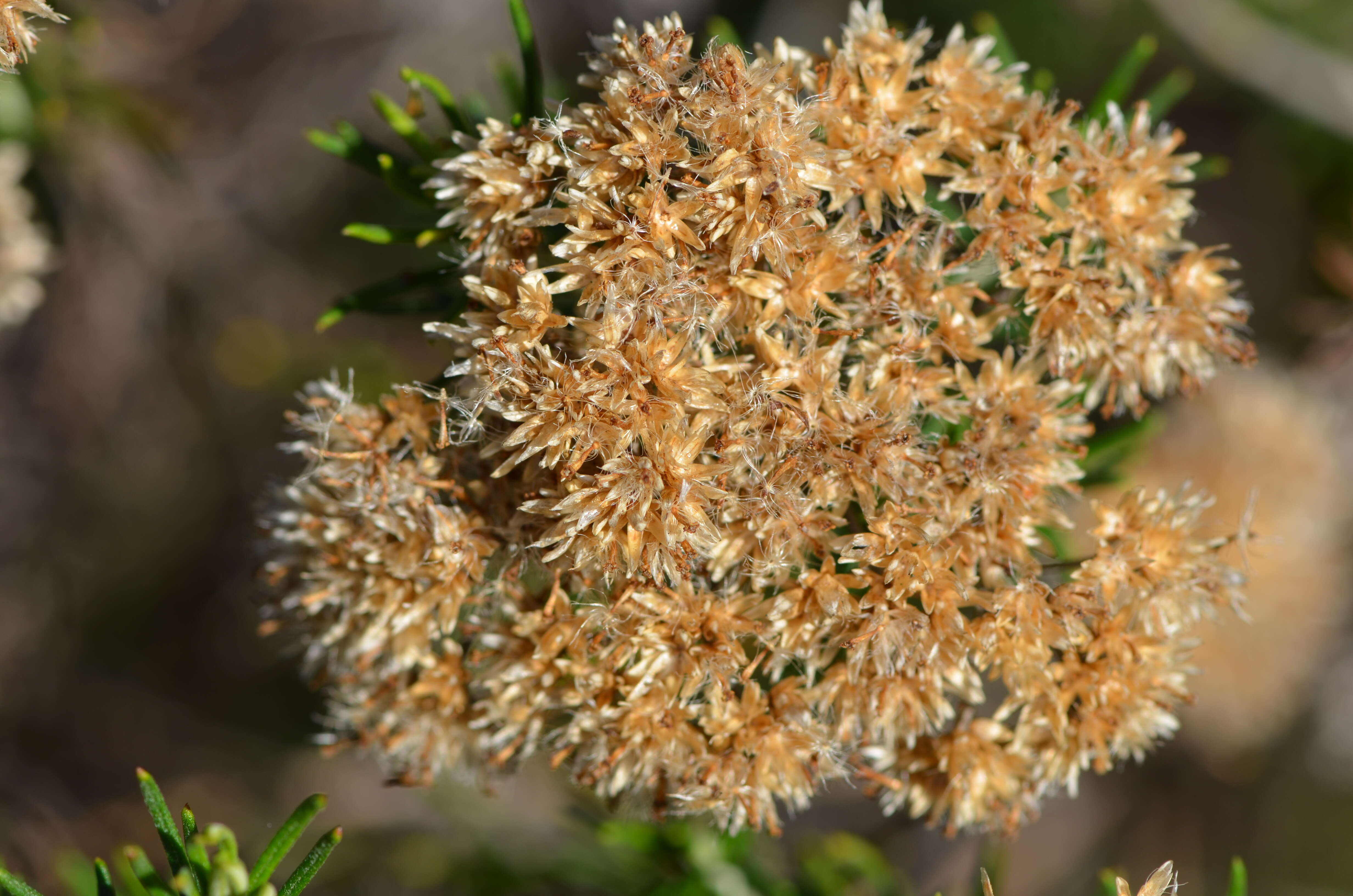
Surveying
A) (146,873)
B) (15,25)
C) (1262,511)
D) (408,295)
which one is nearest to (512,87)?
(408,295)

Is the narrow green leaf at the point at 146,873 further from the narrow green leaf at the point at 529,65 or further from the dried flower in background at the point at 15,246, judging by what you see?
the dried flower in background at the point at 15,246

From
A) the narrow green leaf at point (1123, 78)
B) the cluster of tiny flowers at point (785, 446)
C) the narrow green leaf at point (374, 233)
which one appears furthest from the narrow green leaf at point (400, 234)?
the narrow green leaf at point (1123, 78)

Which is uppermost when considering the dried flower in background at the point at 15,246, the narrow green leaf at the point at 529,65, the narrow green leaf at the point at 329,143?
the narrow green leaf at the point at 529,65

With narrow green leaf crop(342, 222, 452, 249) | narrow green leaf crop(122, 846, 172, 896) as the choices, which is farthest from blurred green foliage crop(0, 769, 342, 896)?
narrow green leaf crop(342, 222, 452, 249)

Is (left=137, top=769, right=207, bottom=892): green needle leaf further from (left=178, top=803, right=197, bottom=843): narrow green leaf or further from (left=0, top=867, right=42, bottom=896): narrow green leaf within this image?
(left=0, top=867, right=42, bottom=896): narrow green leaf

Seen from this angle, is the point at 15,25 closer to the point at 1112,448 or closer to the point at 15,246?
the point at 15,246
